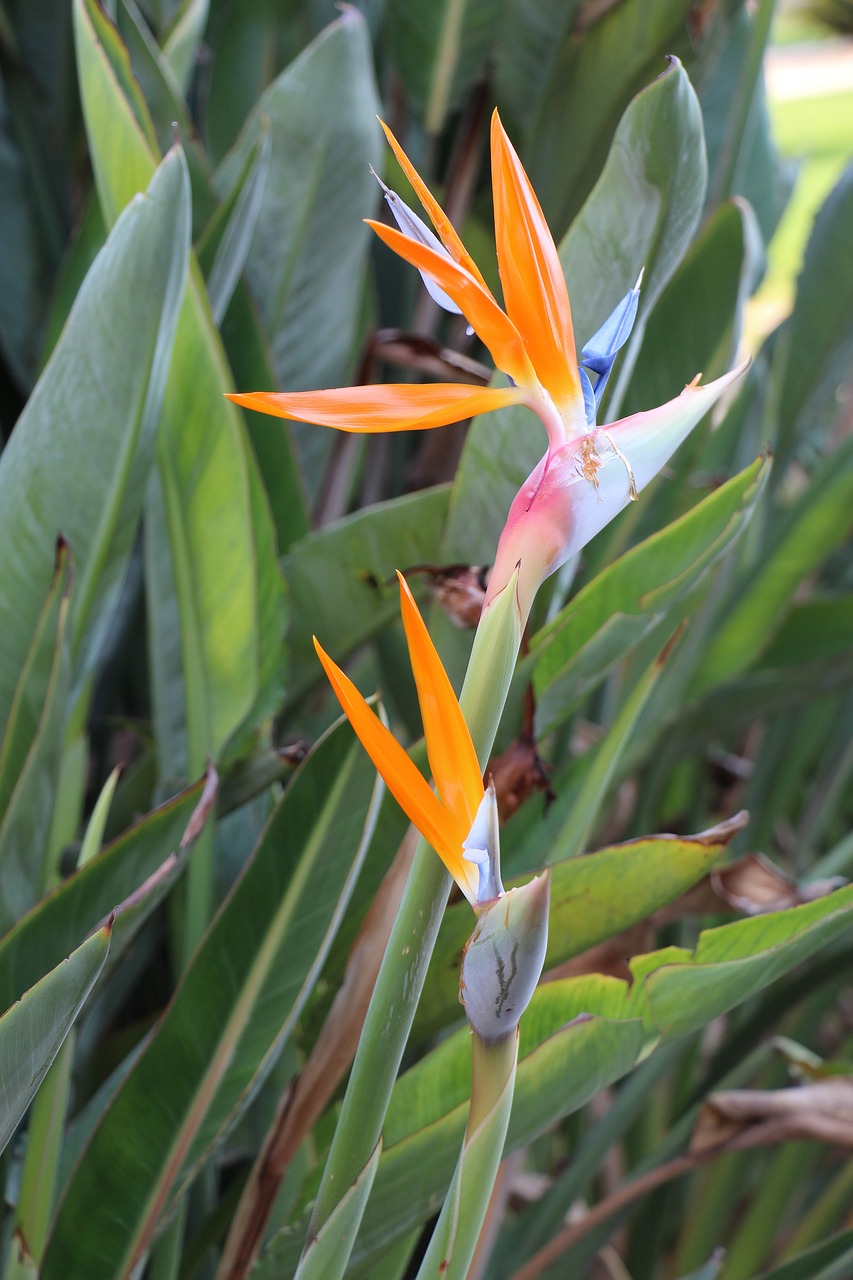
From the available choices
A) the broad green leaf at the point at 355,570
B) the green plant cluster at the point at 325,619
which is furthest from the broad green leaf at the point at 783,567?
the broad green leaf at the point at 355,570

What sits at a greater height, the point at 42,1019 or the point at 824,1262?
the point at 42,1019

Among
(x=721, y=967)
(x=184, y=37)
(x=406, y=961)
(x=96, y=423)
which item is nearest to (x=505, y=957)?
(x=406, y=961)

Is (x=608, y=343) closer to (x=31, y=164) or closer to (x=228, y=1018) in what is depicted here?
(x=228, y=1018)

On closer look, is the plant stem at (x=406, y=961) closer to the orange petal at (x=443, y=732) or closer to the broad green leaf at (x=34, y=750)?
the orange petal at (x=443, y=732)

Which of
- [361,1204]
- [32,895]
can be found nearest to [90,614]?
[32,895]

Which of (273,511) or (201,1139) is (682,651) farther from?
(201,1139)

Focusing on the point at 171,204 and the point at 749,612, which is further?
the point at 749,612
